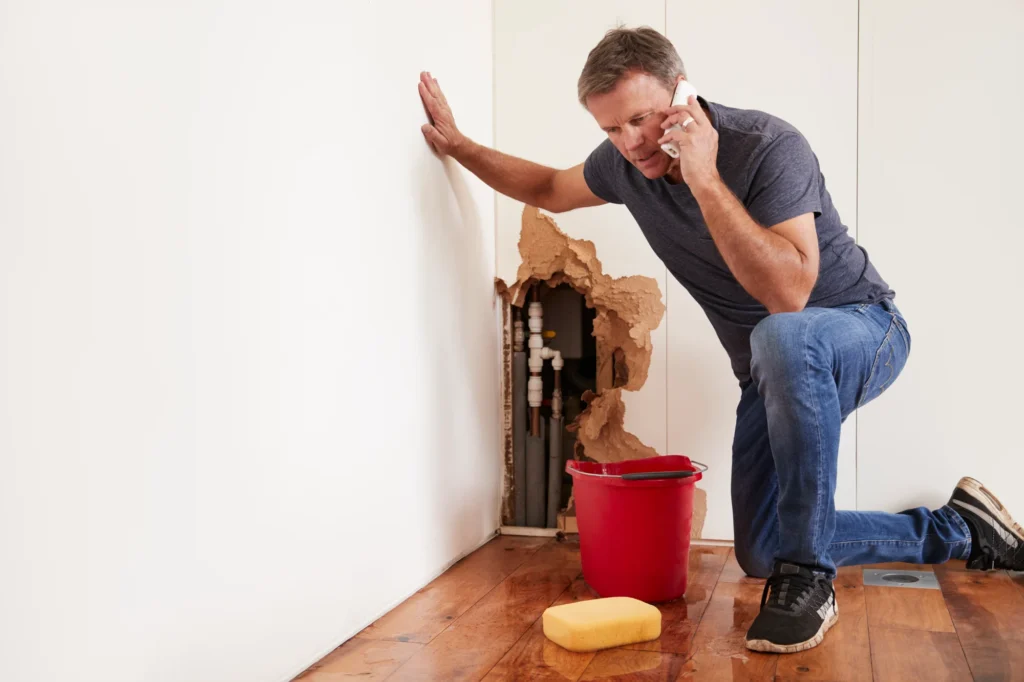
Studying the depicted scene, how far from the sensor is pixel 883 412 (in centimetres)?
235

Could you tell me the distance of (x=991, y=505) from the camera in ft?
6.89

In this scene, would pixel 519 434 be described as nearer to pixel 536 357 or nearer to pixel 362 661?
pixel 536 357

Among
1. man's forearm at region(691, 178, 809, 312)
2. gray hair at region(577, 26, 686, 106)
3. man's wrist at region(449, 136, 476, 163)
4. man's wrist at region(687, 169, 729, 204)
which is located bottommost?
man's forearm at region(691, 178, 809, 312)

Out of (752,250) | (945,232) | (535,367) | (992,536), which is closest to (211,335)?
(752,250)

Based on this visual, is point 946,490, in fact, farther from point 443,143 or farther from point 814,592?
point 443,143

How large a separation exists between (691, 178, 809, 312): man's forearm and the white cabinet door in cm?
74

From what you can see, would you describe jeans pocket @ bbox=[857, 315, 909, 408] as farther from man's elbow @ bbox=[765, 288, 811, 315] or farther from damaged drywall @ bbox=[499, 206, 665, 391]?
damaged drywall @ bbox=[499, 206, 665, 391]

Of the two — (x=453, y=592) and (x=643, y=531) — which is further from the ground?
(x=643, y=531)

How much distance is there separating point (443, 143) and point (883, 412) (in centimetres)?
136

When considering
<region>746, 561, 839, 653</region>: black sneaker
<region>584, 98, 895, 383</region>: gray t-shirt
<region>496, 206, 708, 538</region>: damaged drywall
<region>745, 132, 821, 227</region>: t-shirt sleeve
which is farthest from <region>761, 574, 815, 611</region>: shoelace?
<region>496, 206, 708, 538</region>: damaged drywall

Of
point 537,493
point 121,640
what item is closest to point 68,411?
point 121,640

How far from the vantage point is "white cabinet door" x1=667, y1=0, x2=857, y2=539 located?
2.37 m

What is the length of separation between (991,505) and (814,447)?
0.77m

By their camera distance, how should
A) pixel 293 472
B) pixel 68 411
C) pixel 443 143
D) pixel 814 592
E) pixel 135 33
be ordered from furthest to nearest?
pixel 443 143
pixel 814 592
pixel 293 472
pixel 135 33
pixel 68 411
